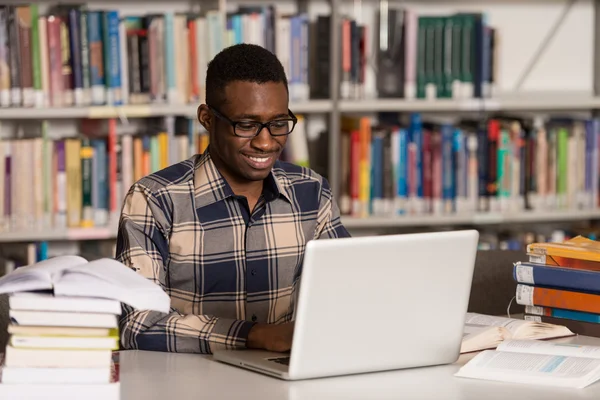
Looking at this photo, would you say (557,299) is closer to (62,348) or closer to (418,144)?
(62,348)


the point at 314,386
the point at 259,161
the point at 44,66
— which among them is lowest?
the point at 314,386

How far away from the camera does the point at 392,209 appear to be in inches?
139

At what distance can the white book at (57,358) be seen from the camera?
4.65 feet

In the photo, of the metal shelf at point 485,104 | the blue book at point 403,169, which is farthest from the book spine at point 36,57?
the blue book at point 403,169

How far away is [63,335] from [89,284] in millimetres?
75

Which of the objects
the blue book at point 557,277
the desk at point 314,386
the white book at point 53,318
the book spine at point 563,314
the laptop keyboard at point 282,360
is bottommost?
the desk at point 314,386

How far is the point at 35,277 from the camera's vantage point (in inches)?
56.3

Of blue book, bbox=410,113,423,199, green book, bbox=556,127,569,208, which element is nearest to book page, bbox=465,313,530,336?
blue book, bbox=410,113,423,199

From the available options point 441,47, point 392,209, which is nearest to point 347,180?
point 392,209

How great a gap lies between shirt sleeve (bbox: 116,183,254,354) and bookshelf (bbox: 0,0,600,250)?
1.29m

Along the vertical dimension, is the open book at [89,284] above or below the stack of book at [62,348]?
above

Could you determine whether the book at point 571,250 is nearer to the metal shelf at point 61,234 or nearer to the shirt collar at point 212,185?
the shirt collar at point 212,185

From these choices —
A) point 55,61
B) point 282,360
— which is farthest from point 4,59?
point 282,360

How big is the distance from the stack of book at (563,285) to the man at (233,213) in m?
0.42
